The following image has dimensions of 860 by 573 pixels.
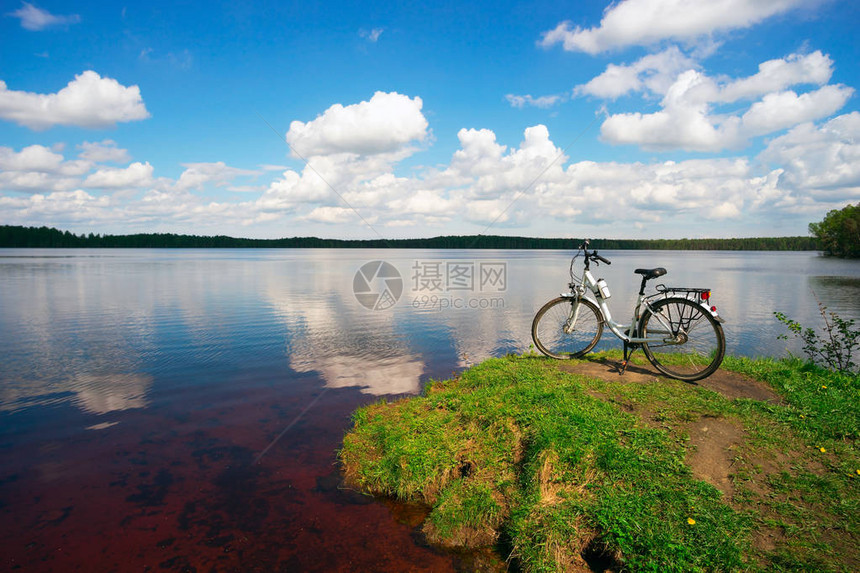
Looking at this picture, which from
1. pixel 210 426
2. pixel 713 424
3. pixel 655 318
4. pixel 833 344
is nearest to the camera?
pixel 713 424

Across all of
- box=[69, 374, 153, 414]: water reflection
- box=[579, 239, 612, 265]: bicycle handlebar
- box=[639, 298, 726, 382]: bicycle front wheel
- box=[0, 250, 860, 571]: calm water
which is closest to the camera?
box=[0, 250, 860, 571]: calm water

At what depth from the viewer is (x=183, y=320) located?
19406 mm

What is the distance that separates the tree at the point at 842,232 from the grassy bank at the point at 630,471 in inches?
4588

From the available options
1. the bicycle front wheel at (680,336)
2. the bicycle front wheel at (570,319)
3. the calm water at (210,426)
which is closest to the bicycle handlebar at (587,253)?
the bicycle front wheel at (570,319)

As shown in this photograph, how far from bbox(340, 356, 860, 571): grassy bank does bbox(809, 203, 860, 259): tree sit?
382 feet

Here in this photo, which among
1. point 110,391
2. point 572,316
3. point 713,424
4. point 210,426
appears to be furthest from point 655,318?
point 110,391

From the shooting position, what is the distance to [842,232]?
319 ft

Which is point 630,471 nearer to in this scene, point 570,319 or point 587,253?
point 570,319

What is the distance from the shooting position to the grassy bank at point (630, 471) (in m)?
4.31

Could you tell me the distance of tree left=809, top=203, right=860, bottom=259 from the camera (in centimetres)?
9200

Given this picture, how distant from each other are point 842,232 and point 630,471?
5050 inches

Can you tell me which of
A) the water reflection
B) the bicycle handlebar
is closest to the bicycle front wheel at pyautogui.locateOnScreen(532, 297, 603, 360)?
the bicycle handlebar

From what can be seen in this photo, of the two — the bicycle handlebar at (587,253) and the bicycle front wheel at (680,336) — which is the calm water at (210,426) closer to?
the bicycle handlebar at (587,253)

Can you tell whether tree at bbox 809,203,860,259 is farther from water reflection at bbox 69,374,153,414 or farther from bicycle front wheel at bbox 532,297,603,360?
water reflection at bbox 69,374,153,414
